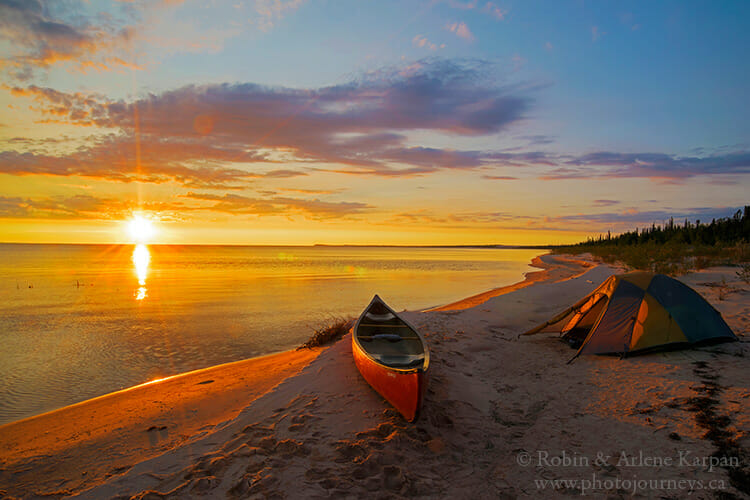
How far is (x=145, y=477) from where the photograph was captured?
4.51 meters

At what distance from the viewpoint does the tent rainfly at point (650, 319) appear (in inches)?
322

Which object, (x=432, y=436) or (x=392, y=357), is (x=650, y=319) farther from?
(x=432, y=436)

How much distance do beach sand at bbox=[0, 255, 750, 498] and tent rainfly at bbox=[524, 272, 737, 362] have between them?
297 mm

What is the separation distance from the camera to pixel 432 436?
211 inches

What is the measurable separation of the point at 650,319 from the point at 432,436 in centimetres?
589

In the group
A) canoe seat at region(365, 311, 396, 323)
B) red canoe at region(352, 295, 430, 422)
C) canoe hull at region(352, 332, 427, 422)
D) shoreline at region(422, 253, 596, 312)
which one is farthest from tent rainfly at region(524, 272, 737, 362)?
shoreline at region(422, 253, 596, 312)

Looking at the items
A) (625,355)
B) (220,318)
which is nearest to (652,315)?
(625,355)

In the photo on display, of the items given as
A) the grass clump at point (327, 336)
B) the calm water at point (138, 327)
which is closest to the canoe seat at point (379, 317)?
the grass clump at point (327, 336)

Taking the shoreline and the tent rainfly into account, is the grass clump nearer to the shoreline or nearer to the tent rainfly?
the shoreline

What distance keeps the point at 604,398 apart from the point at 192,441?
6200 mm

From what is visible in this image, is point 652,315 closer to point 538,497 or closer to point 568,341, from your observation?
point 568,341

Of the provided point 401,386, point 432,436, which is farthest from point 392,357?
point 432,436

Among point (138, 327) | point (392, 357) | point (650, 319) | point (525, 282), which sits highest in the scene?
point (650, 319)

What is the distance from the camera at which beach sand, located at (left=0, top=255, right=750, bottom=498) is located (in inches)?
169
